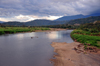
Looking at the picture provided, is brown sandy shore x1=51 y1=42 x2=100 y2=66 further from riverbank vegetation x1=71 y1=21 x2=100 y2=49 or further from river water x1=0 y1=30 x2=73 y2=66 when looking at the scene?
riverbank vegetation x1=71 y1=21 x2=100 y2=49

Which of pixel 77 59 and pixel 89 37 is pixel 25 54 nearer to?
pixel 77 59

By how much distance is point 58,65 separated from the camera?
378 inches

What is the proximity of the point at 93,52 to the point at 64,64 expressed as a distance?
263 inches

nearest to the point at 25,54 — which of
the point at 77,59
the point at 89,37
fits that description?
the point at 77,59

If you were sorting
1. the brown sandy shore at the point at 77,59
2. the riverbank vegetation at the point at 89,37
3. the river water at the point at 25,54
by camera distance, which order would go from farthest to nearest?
1. the riverbank vegetation at the point at 89,37
2. the river water at the point at 25,54
3. the brown sandy shore at the point at 77,59

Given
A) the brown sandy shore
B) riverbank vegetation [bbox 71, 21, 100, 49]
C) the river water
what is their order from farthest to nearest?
1. riverbank vegetation [bbox 71, 21, 100, 49]
2. the river water
3. the brown sandy shore

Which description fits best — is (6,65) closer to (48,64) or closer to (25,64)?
(25,64)

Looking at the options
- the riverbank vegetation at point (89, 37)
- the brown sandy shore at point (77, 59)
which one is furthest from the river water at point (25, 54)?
the riverbank vegetation at point (89, 37)

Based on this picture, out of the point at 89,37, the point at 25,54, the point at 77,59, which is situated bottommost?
the point at 77,59

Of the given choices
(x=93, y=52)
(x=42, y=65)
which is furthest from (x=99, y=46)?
(x=42, y=65)

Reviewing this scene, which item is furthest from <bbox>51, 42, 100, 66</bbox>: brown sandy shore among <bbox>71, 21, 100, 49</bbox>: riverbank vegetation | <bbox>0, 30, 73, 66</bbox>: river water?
<bbox>71, 21, 100, 49</bbox>: riverbank vegetation

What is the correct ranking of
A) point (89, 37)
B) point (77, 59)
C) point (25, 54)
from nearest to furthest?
point (77, 59) < point (25, 54) < point (89, 37)

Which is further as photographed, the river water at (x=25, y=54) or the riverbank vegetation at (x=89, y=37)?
the riverbank vegetation at (x=89, y=37)

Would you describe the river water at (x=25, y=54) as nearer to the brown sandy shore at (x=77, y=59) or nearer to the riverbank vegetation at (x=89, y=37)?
the brown sandy shore at (x=77, y=59)
